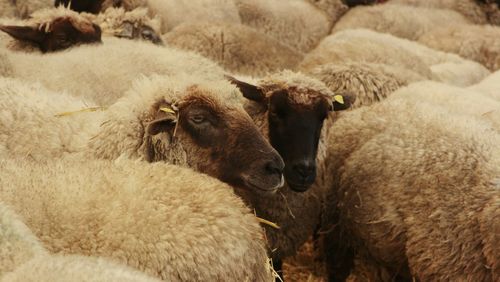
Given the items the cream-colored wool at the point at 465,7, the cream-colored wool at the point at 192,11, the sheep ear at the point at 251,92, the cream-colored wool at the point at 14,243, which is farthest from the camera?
the cream-colored wool at the point at 465,7

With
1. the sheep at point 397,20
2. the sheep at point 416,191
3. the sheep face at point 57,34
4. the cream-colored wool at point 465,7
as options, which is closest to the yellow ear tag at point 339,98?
the sheep at point 416,191

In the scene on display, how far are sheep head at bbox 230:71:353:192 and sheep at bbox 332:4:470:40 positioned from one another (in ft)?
16.6

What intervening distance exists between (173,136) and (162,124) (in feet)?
0.30

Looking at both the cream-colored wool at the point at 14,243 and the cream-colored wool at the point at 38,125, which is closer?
the cream-colored wool at the point at 14,243

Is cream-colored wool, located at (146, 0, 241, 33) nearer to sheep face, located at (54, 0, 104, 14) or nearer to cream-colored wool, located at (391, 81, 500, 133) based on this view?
sheep face, located at (54, 0, 104, 14)

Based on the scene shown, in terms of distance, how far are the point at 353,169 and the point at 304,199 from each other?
13.6 inches

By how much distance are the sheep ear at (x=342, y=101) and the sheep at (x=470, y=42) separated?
14.5ft

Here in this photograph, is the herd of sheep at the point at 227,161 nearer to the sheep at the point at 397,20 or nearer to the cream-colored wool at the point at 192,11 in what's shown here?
the cream-colored wool at the point at 192,11

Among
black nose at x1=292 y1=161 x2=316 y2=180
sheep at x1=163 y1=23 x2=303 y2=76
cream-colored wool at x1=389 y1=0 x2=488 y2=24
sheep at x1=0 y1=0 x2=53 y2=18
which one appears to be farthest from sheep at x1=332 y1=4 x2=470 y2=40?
black nose at x1=292 y1=161 x2=316 y2=180

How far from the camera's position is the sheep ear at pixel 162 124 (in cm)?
401

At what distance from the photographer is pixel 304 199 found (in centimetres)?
496

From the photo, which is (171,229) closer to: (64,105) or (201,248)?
(201,248)

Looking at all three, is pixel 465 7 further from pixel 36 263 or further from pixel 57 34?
pixel 36 263

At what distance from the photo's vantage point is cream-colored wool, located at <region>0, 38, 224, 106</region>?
17.4ft
